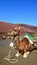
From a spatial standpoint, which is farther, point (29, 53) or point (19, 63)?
point (29, 53)

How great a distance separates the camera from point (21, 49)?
392 cm

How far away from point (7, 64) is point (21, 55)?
800mm

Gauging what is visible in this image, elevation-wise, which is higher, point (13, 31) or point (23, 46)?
point (13, 31)

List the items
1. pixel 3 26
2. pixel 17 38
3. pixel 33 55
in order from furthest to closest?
1. pixel 3 26
2. pixel 17 38
3. pixel 33 55

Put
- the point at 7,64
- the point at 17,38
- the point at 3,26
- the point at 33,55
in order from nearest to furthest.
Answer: the point at 7,64 < the point at 33,55 < the point at 17,38 < the point at 3,26

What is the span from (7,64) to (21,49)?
0.84m

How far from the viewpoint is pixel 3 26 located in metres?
13.9

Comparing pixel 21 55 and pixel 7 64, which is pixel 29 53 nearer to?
pixel 21 55

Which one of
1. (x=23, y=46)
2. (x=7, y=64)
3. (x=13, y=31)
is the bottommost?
(x=7, y=64)

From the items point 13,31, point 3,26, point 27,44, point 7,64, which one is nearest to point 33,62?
point 7,64

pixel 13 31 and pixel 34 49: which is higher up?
pixel 13 31

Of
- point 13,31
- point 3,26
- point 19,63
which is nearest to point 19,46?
point 13,31

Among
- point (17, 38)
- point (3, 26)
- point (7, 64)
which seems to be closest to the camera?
point (7, 64)

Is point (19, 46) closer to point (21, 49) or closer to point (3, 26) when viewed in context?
point (21, 49)
